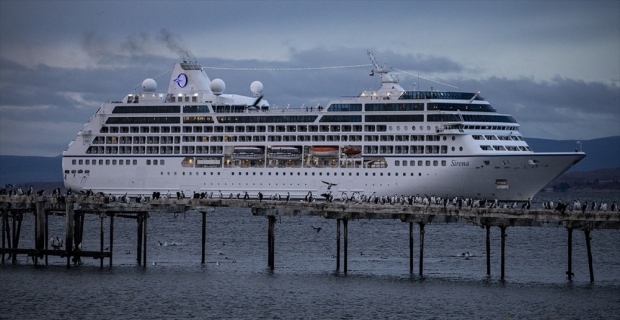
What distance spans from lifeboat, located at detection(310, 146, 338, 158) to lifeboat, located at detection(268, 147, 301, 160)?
1.85m

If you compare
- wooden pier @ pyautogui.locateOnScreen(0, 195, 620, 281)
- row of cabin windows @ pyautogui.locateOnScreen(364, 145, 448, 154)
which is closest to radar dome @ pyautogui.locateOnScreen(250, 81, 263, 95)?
row of cabin windows @ pyautogui.locateOnScreen(364, 145, 448, 154)

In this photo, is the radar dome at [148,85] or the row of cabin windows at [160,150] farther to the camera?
the radar dome at [148,85]

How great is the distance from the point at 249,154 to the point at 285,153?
4744 millimetres

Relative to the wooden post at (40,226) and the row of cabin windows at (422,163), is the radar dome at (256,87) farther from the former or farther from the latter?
the wooden post at (40,226)

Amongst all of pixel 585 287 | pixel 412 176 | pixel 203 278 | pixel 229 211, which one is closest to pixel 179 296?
pixel 203 278

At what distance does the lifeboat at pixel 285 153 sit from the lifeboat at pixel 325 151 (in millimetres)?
1851

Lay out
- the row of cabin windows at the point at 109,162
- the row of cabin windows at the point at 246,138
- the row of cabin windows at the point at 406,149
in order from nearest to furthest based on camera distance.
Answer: the row of cabin windows at the point at 406,149
the row of cabin windows at the point at 246,138
the row of cabin windows at the point at 109,162

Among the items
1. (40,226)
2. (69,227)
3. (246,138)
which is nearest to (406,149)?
(246,138)

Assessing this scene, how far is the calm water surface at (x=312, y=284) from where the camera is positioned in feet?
181

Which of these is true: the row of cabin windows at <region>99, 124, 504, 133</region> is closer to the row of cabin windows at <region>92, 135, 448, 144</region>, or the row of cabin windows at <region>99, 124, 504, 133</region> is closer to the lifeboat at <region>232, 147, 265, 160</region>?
the row of cabin windows at <region>92, 135, 448, 144</region>

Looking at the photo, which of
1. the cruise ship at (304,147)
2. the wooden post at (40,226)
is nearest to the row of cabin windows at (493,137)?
the cruise ship at (304,147)

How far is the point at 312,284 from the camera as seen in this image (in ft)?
208

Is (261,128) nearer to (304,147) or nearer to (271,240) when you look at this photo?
(304,147)

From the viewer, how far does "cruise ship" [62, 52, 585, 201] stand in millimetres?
125688
